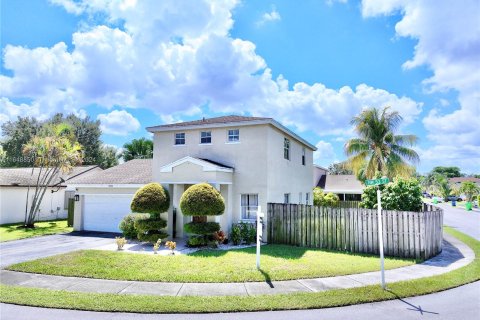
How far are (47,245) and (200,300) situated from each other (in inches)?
440

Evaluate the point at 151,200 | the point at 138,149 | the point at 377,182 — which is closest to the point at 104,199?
the point at 151,200

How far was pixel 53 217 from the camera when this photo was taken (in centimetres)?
2639

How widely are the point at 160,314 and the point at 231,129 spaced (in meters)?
11.4

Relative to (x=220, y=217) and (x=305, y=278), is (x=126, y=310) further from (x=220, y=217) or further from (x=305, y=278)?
(x=220, y=217)


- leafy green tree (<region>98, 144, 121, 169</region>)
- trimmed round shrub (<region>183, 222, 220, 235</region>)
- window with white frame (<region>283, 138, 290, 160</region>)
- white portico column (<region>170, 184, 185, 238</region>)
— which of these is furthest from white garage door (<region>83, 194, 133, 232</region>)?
leafy green tree (<region>98, 144, 121, 169</region>)

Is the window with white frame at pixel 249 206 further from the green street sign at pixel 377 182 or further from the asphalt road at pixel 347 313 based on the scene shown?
the asphalt road at pixel 347 313

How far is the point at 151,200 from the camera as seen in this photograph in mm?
15133

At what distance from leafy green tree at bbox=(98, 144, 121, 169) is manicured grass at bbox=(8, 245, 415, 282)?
36182 millimetres

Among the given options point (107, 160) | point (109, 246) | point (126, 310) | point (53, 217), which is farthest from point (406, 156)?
point (107, 160)

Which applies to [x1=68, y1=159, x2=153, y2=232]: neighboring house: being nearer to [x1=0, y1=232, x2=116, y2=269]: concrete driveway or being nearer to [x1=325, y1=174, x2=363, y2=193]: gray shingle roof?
[x1=0, y1=232, x2=116, y2=269]: concrete driveway

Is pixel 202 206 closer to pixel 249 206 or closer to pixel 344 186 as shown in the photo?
pixel 249 206

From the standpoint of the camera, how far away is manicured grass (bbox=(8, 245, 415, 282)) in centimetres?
976

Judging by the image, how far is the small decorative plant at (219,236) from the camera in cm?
1466

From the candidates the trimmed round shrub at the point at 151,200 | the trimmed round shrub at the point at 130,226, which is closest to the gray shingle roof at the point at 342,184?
the trimmed round shrub at the point at 151,200
